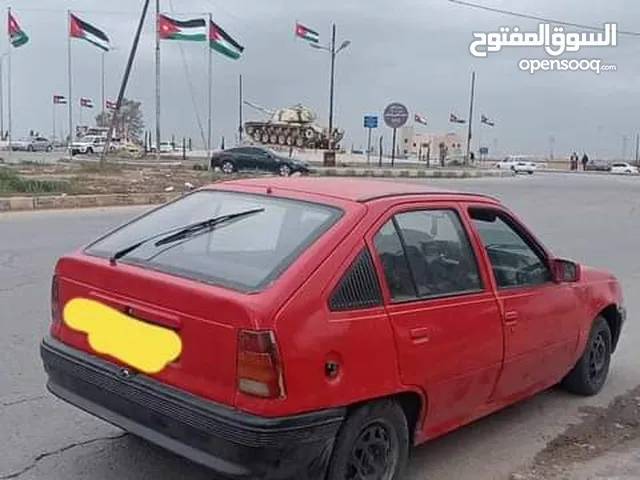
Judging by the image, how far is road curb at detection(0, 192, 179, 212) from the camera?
54.9 ft

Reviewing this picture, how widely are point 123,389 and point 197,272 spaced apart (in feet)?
1.97

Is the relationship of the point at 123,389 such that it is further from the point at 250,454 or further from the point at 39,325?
the point at 39,325

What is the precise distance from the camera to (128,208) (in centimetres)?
1847

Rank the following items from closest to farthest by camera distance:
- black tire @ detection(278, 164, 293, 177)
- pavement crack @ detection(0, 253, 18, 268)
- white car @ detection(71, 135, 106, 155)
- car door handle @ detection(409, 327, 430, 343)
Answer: car door handle @ detection(409, 327, 430, 343)
pavement crack @ detection(0, 253, 18, 268)
black tire @ detection(278, 164, 293, 177)
white car @ detection(71, 135, 106, 155)

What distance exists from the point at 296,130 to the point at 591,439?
62859 millimetres

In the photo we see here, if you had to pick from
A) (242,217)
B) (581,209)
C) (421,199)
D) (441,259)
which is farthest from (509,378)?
(581,209)

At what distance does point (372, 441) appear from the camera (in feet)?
11.4

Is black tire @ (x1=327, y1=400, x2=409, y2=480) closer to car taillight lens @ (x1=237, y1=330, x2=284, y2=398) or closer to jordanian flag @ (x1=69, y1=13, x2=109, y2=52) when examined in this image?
car taillight lens @ (x1=237, y1=330, x2=284, y2=398)

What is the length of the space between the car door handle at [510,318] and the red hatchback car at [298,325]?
0.5 inches

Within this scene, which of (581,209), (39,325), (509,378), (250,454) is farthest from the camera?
(581,209)

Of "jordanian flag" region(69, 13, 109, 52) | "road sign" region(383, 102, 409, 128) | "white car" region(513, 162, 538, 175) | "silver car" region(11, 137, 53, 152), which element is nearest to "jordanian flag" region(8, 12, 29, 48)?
"jordanian flag" region(69, 13, 109, 52)

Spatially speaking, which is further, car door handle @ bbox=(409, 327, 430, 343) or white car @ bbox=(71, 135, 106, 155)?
white car @ bbox=(71, 135, 106, 155)

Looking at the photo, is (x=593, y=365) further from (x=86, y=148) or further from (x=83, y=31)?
(x=86, y=148)

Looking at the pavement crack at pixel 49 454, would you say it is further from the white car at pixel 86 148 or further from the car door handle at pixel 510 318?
the white car at pixel 86 148
